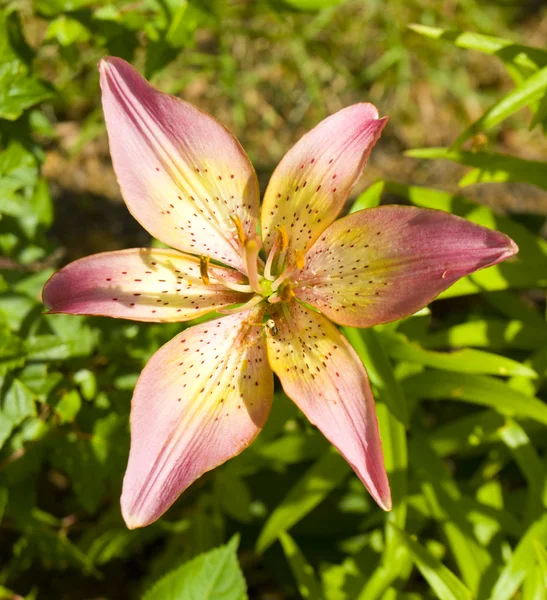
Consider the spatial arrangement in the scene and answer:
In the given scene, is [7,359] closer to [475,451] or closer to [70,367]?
[70,367]

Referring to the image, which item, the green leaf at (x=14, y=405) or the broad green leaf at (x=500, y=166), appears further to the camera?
the broad green leaf at (x=500, y=166)

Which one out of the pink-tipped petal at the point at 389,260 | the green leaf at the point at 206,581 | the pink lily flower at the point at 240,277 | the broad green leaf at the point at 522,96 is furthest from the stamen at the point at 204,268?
the broad green leaf at the point at 522,96

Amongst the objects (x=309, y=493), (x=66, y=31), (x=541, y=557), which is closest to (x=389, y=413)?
(x=309, y=493)

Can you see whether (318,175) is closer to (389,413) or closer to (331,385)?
(331,385)

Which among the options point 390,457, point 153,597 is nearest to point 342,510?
point 390,457

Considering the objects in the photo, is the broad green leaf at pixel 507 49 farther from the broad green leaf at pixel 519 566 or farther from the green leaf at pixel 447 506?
the broad green leaf at pixel 519 566
